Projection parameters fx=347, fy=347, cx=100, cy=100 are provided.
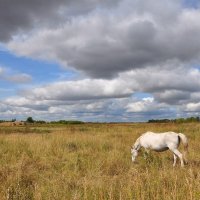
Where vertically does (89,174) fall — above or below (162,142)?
below

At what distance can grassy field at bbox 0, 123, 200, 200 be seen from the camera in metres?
6.31

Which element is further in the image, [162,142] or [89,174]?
[162,142]

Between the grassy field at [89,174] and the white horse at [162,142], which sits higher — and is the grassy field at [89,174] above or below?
below

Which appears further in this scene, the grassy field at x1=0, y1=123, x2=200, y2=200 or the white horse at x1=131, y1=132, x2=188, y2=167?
the white horse at x1=131, y1=132, x2=188, y2=167

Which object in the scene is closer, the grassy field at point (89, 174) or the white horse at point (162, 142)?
the grassy field at point (89, 174)

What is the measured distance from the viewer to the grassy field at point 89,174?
6307mm

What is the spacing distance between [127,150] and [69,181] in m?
7.71

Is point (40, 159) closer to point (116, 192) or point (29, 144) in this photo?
point (29, 144)

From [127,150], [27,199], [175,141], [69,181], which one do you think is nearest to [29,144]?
[127,150]

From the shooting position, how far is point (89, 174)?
27.6ft

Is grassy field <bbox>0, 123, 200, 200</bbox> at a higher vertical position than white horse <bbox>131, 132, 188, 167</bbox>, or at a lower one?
lower

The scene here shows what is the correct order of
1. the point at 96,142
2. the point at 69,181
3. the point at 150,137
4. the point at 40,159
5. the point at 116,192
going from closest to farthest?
the point at 116,192 → the point at 69,181 → the point at 40,159 → the point at 150,137 → the point at 96,142

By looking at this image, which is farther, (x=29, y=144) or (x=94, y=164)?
(x=29, y=144)

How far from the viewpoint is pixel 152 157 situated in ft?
43.4
